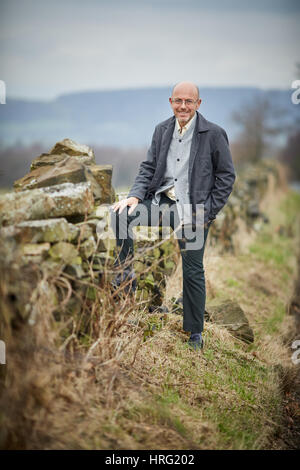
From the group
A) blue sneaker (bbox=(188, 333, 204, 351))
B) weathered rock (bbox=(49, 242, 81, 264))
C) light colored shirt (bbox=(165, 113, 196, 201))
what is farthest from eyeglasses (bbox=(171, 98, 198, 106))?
blue sneaker (bbox=(188, 333, 204, 351))

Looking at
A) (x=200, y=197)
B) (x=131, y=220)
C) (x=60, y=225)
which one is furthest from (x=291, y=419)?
(x=60, y=225)

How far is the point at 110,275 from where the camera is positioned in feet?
10.2

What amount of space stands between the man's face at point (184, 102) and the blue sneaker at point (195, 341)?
1950 mm

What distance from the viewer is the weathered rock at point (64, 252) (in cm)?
285

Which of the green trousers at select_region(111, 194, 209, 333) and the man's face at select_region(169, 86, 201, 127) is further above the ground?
the man's face at select_region(169, 86, 201, 127)

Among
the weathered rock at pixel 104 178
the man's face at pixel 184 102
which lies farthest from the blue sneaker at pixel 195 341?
the man's face at pixel 184 102

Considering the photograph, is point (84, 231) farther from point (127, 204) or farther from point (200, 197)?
point (200, 197)

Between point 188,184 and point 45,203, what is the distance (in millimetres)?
1331

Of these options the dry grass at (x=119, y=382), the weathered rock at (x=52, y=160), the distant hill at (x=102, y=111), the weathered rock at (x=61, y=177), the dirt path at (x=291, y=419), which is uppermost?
the distant hill at (x=102, y=111)

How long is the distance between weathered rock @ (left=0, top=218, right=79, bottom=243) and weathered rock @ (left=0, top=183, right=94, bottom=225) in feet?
0.47

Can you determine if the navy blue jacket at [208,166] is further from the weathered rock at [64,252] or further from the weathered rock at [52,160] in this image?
the weathered rock at [64,252]

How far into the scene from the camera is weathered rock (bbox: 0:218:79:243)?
2.81 metres

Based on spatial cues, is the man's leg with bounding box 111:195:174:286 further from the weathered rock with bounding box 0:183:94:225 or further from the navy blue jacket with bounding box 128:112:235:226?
the weathered rock with bounding box 0:183:94:225
